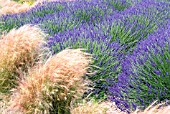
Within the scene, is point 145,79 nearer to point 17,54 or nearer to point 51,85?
point 51,85

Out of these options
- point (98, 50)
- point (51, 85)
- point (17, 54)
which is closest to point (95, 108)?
point (51, 85)

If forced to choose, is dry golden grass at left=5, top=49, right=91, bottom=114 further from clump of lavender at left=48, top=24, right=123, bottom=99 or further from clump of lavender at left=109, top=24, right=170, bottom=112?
clump of lavender at left=109, top=24, right=170, bottom=112

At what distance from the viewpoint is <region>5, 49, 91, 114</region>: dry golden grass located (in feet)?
13.4

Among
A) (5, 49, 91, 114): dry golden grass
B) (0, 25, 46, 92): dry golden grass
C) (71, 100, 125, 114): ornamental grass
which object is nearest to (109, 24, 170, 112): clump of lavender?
(71, 100, 125, 114): ornamental grass

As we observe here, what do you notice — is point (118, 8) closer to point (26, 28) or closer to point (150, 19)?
point (150, 19)

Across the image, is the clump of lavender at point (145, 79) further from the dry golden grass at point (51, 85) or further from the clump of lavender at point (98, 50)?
the dry golden grass at point (51, 85)

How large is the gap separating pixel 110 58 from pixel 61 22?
5.91 ft

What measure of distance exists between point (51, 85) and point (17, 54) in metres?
0.83

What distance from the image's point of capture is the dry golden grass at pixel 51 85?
4.10m

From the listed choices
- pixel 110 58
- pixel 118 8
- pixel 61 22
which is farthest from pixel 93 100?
pixel 118 8

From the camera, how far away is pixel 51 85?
4125 mm

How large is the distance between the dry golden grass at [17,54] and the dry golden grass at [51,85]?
479mm

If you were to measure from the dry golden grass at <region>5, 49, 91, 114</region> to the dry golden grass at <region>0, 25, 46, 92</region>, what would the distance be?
479 mm

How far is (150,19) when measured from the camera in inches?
249
